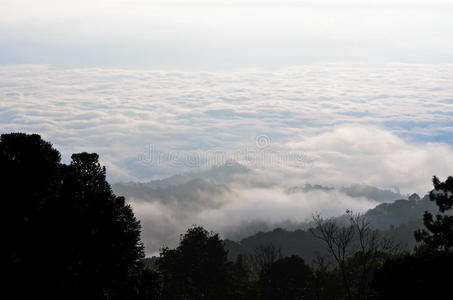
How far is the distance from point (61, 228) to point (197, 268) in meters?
31.9

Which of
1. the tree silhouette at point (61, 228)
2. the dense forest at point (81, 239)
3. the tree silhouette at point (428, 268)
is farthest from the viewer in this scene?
the tree silhouette at point (61, 228)

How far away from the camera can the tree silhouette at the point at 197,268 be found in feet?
205

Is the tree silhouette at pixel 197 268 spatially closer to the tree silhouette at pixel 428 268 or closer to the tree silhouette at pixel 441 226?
the tree silhouette at pixel 428 268

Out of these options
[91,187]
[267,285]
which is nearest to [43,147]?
[91,187]

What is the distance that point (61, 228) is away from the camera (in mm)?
34625

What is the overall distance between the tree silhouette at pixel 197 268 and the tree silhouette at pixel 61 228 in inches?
942

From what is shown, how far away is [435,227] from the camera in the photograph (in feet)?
109

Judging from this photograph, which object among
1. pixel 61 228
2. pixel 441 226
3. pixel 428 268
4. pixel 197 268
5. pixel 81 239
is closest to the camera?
pixel 428 268

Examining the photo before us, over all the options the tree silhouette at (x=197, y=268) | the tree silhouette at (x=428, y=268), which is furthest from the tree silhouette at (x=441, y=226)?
the tree silhouette at (x=197, y=268)

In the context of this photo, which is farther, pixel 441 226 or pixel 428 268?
pixel 441 226

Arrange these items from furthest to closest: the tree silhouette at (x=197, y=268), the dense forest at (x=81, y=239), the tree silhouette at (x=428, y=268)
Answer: the tree silhouette at (x=197, y=268)
the dense forest at (x=81, y=239)
the tree silhouette at (x=428, y=268)

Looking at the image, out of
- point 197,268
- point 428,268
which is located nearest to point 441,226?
point 428,268

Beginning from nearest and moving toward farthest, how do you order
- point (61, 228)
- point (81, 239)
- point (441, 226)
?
point (441, 226)
point (61, 228)
point (81, 239)

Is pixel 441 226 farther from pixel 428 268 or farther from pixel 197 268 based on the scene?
pixel 197 268
